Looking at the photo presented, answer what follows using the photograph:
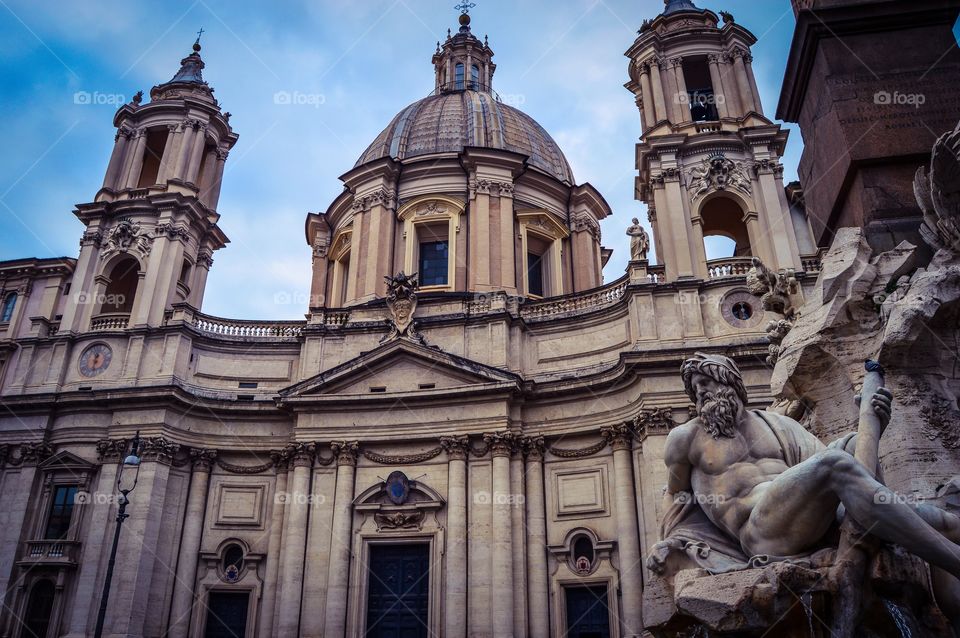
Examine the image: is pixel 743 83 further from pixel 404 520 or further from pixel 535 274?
pixel 404 520

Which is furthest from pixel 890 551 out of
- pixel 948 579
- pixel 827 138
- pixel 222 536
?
pixel 222 536

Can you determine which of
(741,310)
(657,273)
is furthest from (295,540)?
(741,310)

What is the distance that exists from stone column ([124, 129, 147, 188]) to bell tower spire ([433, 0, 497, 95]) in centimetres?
1496

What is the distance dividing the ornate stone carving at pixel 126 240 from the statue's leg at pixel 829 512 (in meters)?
25.1

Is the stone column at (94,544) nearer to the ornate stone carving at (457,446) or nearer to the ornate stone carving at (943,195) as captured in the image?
the ornate stone carving at (457,446)

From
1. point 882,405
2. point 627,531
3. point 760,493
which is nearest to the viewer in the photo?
point 882,405

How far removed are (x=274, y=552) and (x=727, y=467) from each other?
61.5 feet

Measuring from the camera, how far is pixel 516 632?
18281mm

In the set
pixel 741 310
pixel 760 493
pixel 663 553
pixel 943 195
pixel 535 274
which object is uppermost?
pixel 535 274

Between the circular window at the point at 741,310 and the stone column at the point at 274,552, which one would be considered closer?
the circular window at the point at 741,310

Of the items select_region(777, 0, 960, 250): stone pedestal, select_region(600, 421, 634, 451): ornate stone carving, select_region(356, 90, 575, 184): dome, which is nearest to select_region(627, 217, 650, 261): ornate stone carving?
select_region(600, 421, 634, 451): ornate stone carving

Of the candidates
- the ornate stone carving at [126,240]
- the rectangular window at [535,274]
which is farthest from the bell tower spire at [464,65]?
the ornate stone carving at [126,240]

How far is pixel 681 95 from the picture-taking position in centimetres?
2348

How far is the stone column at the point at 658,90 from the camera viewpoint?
23.4 metres
